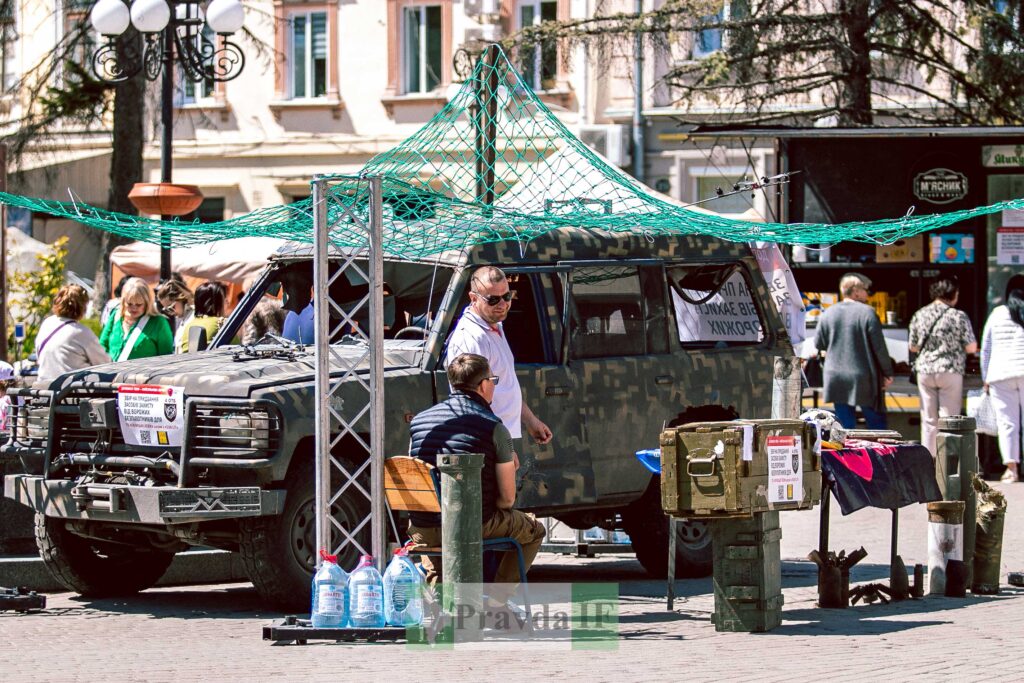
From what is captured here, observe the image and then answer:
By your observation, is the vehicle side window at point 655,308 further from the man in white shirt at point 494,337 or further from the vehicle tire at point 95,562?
the vehicle tire at point 95,562

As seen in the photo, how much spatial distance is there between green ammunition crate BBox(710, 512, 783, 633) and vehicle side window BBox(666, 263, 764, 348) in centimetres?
256

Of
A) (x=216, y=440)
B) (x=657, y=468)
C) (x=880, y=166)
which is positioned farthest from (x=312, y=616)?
(x=880, y=166)

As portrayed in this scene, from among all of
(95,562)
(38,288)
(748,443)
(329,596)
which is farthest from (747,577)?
(38,288)

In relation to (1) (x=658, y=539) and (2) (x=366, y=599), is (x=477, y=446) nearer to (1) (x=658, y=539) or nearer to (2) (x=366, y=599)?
(2) (x=366, y=599)

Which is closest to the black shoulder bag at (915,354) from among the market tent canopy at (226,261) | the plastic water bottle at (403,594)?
the market tent canopy at (226,261)

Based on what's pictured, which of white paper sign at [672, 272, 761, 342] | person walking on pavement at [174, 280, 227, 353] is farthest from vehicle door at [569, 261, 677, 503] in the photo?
person walking on pavement at [174, 280, 227, 353]

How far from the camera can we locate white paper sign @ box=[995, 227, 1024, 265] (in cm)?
1825

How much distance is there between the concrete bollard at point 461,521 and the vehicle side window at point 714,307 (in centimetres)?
351

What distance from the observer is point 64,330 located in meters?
12.1

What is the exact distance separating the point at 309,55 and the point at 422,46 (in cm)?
215

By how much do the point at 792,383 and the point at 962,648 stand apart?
2.67m

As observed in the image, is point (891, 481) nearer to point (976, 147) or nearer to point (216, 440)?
point (216, 440)

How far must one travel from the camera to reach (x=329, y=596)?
8.93 metres

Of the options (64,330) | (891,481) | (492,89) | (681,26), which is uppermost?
(681,26)
